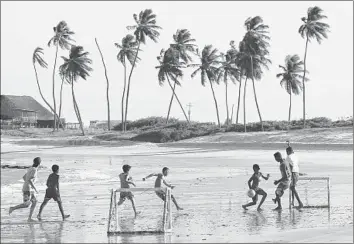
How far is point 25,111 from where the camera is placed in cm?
9288

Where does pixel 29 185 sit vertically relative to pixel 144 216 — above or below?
above

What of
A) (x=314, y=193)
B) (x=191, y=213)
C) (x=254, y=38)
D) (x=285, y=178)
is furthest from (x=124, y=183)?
(x=254, y=38)

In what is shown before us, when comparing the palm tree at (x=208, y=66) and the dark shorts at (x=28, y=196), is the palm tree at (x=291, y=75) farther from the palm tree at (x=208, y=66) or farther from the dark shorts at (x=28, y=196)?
the dark shorts at (x=28, y=196)

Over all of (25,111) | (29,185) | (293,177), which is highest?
(25,111)

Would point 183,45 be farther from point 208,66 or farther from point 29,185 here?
point 29,185

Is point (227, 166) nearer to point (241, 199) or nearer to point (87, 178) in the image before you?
point (87, 178)

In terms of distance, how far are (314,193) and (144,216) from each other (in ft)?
19.2

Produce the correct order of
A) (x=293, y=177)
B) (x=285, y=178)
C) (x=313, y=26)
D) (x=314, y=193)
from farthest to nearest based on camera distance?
(x=313, y=26)
(x=314, y=193)
(x=293, y=177)
(x=285, y=178)

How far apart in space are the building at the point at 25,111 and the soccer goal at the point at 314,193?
62.9 meters

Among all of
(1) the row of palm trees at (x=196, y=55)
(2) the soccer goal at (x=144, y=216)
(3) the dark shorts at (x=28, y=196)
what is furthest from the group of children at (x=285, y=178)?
(1) the row of palm trees at (x=196, y=55)

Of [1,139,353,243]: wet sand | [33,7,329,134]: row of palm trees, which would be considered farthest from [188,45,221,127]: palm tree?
[1,139,353,243]: wet sand

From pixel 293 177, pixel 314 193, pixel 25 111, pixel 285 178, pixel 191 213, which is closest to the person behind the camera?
pixel 191 213

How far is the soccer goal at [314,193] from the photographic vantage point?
17.2m

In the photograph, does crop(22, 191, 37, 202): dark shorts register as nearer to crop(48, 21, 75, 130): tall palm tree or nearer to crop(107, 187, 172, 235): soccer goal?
crop(107, 187, 172, 235): soccer goal
